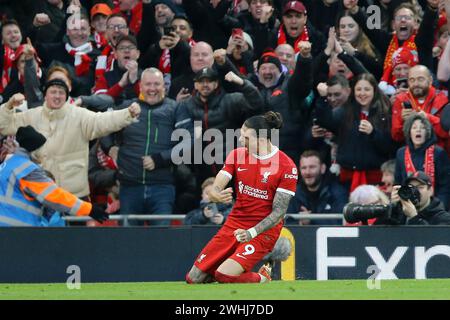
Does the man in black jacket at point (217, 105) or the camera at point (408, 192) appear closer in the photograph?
the camera at point (408, 192)

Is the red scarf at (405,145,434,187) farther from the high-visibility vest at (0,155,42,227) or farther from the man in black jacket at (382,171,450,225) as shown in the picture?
the high-visibility vest at (0,155,42,227)

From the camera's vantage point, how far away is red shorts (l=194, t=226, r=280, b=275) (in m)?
13.2

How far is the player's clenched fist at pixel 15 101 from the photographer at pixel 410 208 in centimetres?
418

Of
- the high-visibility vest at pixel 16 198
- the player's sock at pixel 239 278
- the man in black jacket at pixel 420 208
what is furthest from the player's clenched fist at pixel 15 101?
the man in black jacket at pixel 420 208

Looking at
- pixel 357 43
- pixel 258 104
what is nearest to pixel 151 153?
pixel 258 104

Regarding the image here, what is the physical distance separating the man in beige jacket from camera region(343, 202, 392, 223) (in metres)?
2.99

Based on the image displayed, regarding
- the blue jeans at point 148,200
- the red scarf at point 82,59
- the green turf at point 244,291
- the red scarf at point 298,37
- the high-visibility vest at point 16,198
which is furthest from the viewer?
the red scarf at point 82,59

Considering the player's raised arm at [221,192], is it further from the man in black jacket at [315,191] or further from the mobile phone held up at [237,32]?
the mobile phone held up at [237,32]

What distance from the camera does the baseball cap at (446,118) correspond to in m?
15.0

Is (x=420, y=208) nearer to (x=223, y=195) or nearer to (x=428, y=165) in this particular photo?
(x=428, y=165)

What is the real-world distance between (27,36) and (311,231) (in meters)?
5.73

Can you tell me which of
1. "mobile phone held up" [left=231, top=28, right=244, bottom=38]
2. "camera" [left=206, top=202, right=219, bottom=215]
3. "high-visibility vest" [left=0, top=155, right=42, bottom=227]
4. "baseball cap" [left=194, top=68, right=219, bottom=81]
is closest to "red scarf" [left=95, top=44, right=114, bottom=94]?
"mobile phone held up" [left=231, top=28, right=244, bottom=38]

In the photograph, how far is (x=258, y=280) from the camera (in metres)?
13.3

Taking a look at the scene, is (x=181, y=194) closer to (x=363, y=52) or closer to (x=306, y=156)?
(x=306, y=156)
